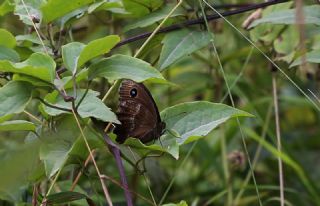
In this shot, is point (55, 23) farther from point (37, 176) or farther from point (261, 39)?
point (261, 39)

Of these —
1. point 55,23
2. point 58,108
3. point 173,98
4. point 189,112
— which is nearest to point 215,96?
point 173,98

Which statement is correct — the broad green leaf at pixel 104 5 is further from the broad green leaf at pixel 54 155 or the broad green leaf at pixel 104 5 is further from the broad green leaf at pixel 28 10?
the broad green leaf at pixel 54 155

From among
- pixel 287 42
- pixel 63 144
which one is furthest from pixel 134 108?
pixel 287 42

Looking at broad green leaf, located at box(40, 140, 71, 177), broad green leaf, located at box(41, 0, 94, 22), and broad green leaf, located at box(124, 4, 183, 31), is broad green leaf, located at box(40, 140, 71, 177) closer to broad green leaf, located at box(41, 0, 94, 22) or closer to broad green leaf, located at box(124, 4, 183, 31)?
broad green leaf, located at box(41, 0, 94, 22)

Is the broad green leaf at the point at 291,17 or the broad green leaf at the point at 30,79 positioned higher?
the broad green leaf at the point at 30,79

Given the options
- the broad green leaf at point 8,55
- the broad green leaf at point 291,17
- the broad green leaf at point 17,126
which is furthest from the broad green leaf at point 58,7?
the broad green leaf at point 291,17

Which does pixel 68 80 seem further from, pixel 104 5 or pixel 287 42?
pixel 287 42
